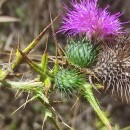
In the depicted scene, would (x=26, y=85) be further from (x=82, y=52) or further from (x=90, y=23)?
(x=90, y=23)

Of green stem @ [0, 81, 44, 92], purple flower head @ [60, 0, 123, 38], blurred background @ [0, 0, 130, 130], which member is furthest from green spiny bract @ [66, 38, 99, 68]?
blurred background @ [0, 0, 130, 130]

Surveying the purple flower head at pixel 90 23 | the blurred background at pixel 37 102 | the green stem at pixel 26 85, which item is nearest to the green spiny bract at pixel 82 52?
the purple flower head at pixel 90 23

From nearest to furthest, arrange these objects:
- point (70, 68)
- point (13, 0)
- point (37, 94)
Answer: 1. point (37, 94)
2. point (70, 68)
3. point (13, 0)

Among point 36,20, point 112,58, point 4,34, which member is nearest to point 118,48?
point 112,58

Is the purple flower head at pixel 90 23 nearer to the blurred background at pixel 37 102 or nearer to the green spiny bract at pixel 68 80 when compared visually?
the green spiny bract at pixel 68 80

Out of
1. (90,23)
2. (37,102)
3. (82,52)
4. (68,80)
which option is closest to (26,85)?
(68,80)

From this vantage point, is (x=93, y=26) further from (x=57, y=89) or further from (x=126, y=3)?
(x=126, y=3)
